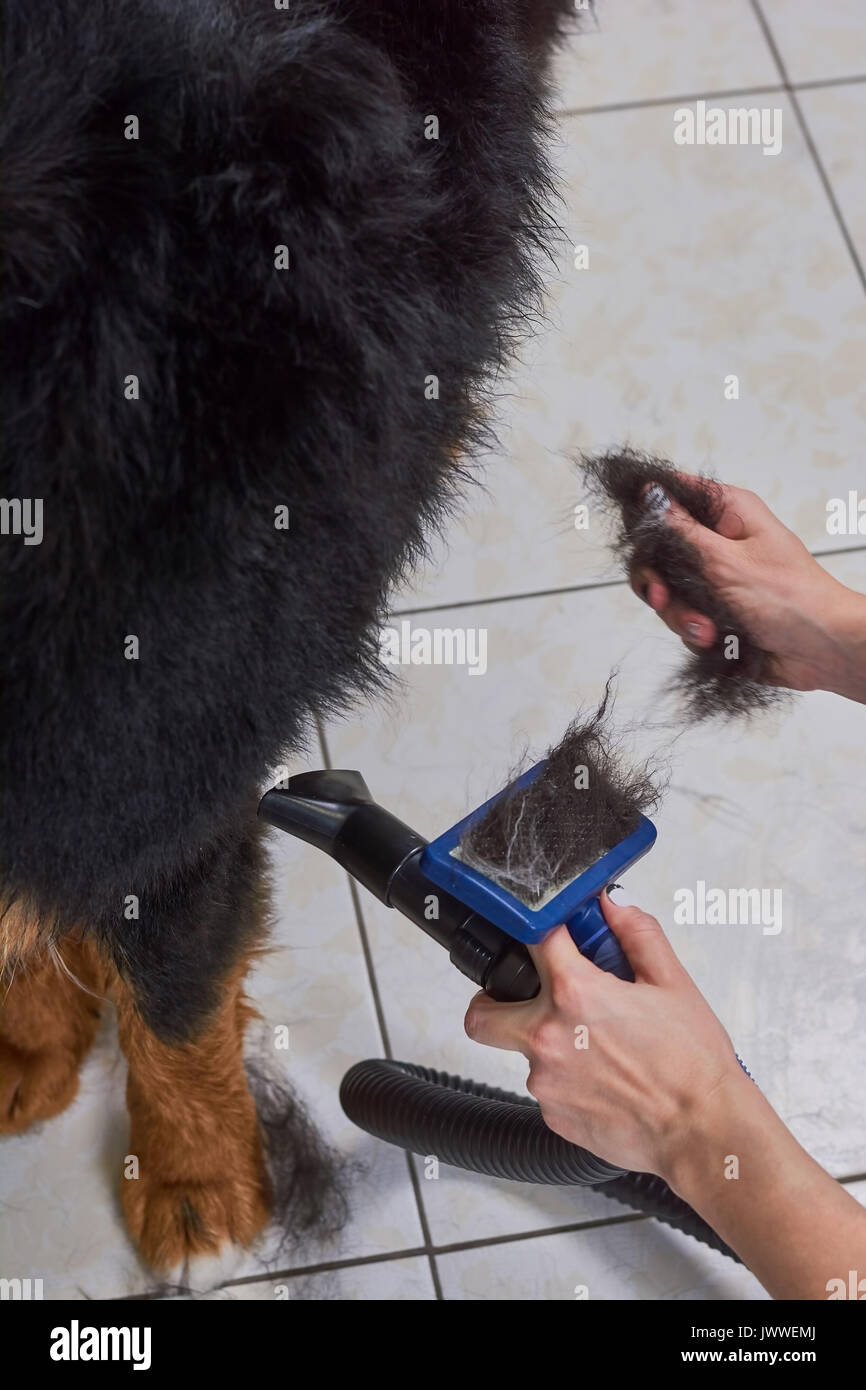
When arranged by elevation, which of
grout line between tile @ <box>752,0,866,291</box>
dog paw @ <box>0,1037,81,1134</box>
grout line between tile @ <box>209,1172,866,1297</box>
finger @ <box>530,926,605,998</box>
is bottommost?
grout line between tile @ <box>209,1172,866,1297</box>

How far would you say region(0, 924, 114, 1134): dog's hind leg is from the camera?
1104mm

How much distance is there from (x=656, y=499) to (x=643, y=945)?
46cm

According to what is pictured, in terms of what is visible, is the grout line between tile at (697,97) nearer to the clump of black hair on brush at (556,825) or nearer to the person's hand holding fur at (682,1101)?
the clump of black hair on brush at (556,825)

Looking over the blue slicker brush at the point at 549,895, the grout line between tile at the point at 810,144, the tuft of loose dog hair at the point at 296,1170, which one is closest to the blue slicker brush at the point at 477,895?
the blue slicker brush at the point at 549,895

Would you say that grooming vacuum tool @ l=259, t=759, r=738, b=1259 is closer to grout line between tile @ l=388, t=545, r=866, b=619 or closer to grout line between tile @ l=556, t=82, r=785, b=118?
grout line between tile @ l=388, t=545, r=866, b=619

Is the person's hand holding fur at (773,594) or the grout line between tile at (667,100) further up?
the grout line between tile at (667,100)

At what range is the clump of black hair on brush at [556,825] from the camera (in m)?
0.74

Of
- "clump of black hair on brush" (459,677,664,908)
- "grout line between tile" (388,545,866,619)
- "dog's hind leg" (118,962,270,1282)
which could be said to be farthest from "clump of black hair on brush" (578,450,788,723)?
"dog's hind leg" (118,962,270,1282)

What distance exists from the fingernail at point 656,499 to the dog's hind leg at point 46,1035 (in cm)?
60

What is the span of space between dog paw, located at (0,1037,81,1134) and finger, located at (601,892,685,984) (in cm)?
62

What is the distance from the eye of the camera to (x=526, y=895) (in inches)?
29.0

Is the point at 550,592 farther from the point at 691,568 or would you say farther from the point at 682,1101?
the point at 682,1101

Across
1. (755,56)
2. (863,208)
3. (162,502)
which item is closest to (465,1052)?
(162,502)

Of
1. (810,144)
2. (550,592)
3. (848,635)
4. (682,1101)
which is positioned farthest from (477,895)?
(810,144)
